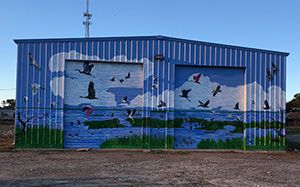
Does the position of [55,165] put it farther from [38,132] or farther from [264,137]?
[264,137]

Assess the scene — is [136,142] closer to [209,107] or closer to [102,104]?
[102,104]

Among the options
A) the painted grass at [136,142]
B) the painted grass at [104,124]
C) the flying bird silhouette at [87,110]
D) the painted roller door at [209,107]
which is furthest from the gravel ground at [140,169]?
the painted roller door at [209,107]

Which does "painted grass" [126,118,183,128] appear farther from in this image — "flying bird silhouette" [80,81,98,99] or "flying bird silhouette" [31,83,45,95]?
"flying bird silhouette" [31,83,45,95]

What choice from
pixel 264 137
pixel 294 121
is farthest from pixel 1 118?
pixel 264 137

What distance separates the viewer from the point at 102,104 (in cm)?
1978

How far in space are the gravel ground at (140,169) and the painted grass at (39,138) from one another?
74 centimetres

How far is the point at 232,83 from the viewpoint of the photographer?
2089 centimetres

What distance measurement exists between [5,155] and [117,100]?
5.99 m

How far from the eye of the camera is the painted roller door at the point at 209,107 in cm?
2025

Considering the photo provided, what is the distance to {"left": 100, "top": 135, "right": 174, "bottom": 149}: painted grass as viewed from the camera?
771 inches

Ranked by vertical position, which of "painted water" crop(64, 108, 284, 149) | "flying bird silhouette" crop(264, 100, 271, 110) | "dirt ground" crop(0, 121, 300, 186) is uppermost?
"flying bird silhouette" crop(264, 100, 271, 110)

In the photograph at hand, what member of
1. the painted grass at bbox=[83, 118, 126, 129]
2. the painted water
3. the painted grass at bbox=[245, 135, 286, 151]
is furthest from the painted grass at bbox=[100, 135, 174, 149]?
the painted grass at bbox=[245, 135, 286, 151]

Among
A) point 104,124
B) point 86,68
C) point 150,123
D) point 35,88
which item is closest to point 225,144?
point 150,123

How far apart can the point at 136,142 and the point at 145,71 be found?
3561 millimetres
